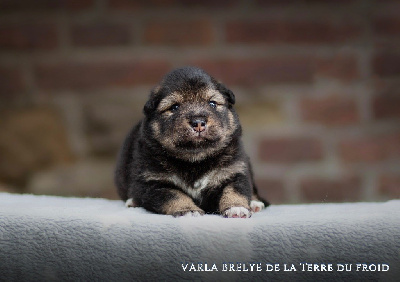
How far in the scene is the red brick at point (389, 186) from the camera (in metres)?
2.93

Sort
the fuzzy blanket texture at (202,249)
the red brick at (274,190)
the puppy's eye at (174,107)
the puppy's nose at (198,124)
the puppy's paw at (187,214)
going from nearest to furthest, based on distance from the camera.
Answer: the fuzzy blanket texture at (202,249), the puppy's paw at (187,214), the puppy's nose at (198,124), the puppy's eye at (174,107), the red brick at (274,190)

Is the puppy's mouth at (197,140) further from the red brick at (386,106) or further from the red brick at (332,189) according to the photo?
the red brick at (386,106)

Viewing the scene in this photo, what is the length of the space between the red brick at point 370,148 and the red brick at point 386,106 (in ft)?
0.36

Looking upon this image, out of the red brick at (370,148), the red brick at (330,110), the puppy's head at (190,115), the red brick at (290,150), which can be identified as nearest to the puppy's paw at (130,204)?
the puppy's head at (190,115)

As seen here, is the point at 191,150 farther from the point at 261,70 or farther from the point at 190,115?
the point at 261,70

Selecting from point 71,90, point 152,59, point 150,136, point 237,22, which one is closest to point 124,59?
point 152,59

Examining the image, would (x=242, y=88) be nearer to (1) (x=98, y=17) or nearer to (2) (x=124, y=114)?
(2) (x=124, y=114)

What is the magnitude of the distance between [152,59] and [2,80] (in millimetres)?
820

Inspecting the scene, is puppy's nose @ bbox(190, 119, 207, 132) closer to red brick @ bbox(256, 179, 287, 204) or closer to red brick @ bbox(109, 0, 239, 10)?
red brick @ bbox(256, 179, 287, 204)

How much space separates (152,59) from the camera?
2.93m

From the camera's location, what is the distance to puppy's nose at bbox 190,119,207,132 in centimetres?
199

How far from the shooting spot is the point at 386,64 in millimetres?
2939

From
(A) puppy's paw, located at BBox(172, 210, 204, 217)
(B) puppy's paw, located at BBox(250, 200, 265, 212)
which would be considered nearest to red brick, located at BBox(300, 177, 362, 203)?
(B) puppy's paw, located at BBox(250, 200, 265, 212)

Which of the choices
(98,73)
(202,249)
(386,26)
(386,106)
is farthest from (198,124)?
(386,26)
